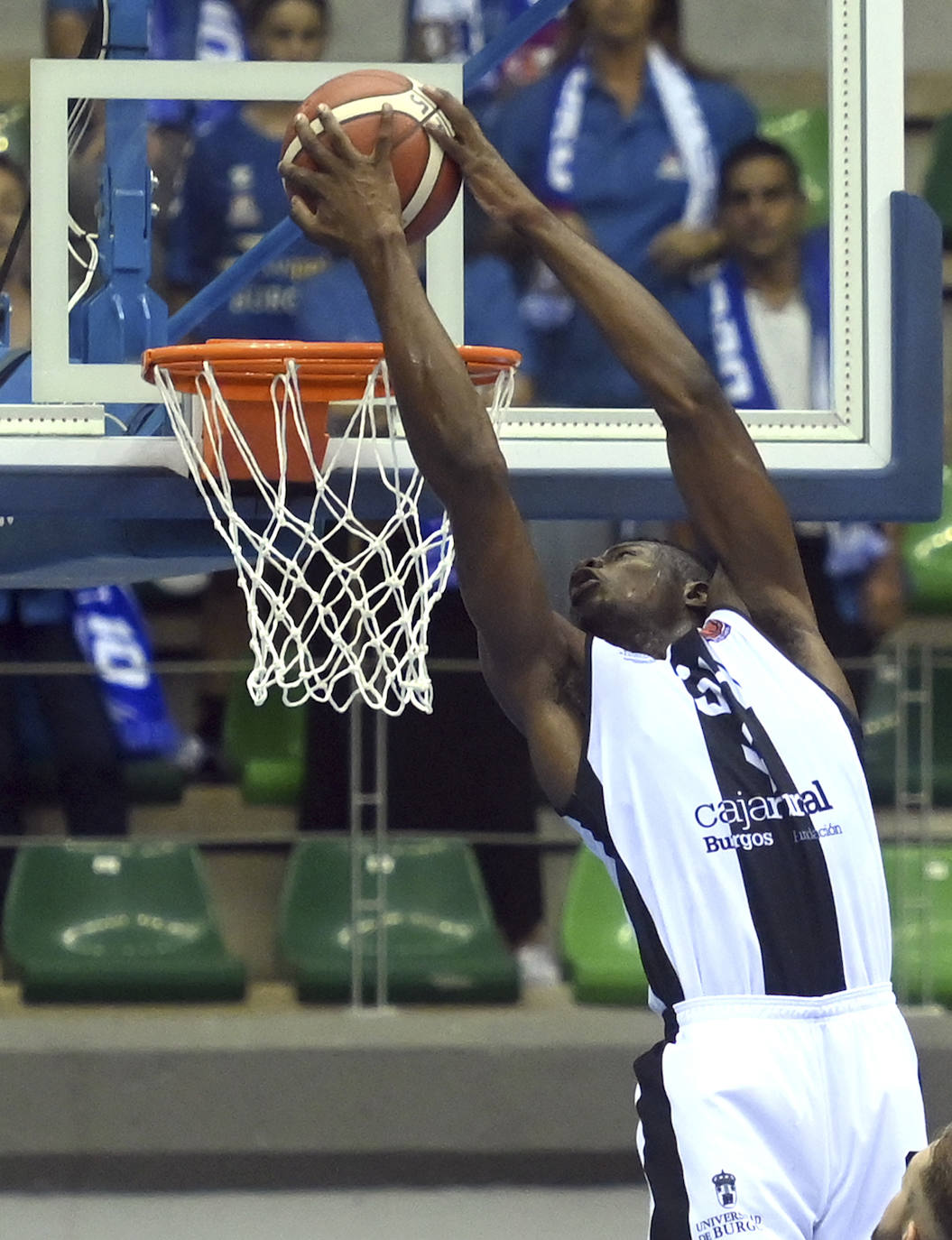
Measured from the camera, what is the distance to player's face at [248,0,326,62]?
13.3 ft

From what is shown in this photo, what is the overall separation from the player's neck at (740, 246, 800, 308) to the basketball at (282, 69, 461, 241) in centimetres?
147

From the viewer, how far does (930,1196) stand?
1660 mm

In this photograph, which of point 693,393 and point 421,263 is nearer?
point 693,393

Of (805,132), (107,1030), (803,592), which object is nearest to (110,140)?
(805,132)

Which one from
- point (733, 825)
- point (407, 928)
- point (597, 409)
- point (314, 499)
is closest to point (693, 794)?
point (733, 825)

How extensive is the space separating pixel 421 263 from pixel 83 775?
8.80 ft

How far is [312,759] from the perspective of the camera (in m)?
6.00

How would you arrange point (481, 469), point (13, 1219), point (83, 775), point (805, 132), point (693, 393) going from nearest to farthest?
point (481, 469) → point (693, 393) → point (805, 132) → point (13, 1219) → point (83, 775)

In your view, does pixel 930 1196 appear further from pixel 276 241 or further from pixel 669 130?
pixel 669 130

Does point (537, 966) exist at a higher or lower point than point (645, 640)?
lower

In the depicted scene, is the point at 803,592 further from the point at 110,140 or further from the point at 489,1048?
the point at 489,1048

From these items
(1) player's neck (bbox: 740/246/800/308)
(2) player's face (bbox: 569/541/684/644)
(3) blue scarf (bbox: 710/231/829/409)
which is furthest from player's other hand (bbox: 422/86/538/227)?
(1) player's neck (bbox: 740/246/800/308)

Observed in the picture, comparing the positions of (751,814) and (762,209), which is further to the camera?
(762,209)

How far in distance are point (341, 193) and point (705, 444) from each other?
1.91 ft
